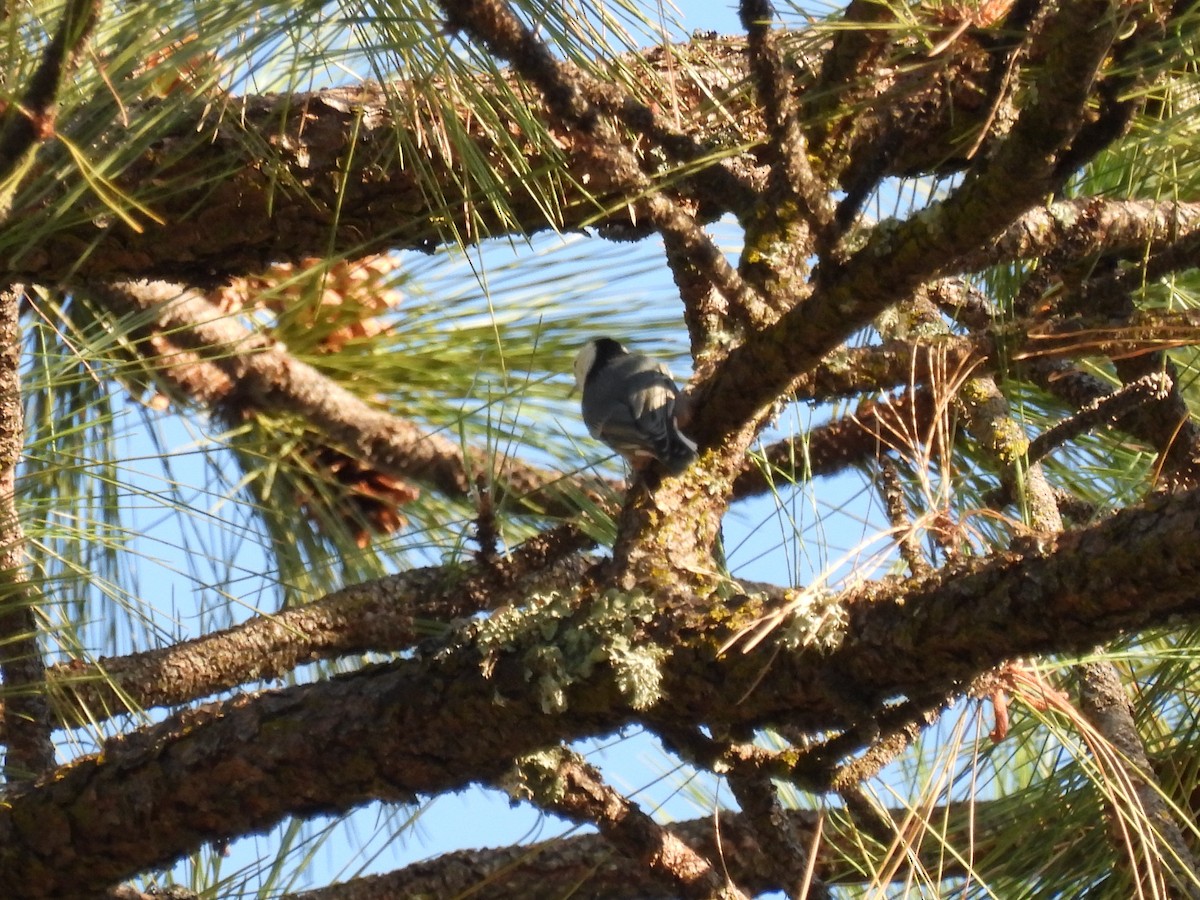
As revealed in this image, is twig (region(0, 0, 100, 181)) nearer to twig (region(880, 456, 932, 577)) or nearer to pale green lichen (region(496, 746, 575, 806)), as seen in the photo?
pale green lichen (region(496, 746, 575, 806))

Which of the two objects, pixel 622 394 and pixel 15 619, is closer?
pixel 15 619

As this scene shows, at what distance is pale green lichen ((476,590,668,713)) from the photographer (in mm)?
984

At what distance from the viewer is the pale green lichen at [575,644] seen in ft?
3.23

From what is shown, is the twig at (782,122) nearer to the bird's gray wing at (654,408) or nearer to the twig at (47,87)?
the bird's gray wing at (654,408)

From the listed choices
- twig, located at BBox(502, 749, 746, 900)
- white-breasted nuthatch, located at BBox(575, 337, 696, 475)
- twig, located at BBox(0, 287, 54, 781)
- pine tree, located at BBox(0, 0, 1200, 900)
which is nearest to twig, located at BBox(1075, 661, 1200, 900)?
pine tree, located at BBox(0, 0, 1200, 900)

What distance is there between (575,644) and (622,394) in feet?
3.97

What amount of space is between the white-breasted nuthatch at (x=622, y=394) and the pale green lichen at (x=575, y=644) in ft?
2.17

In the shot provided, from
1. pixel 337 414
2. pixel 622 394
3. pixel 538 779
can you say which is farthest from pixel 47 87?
pixel 622 394

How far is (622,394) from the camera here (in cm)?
222

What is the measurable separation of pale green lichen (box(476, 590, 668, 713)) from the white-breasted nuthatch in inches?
26.0

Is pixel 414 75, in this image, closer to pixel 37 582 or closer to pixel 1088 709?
pixel 37 582

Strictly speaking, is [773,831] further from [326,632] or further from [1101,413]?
[326,632]

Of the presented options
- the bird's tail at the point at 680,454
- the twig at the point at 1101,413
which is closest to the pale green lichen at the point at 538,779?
the bird's tail at the point at 680,454

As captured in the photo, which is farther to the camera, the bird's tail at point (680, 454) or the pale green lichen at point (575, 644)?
the bird's tail at point (680, 454)
